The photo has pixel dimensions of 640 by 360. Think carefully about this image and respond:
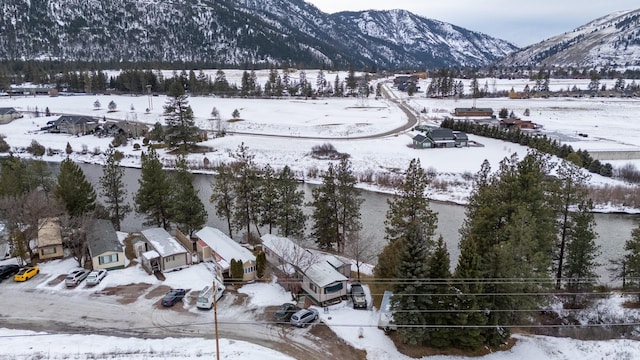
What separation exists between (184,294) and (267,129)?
55448mm

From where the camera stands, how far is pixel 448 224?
1292 inches

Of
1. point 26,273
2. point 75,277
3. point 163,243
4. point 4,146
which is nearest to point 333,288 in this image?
point 163,243

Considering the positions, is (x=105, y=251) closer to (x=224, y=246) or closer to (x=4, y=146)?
(x=224, y=246)

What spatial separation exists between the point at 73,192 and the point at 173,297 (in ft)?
40.8

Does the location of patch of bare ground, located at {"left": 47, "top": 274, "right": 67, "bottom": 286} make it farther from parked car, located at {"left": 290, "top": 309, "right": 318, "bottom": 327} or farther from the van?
parked car, located at {"left": 290, "top": 309, "right": 318, "bottom": 327}

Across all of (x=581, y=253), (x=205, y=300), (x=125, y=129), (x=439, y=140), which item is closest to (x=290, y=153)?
(x=439, y=140)

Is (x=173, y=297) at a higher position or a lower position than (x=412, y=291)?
lower

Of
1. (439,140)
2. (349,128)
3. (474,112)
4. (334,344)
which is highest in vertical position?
(474,112)

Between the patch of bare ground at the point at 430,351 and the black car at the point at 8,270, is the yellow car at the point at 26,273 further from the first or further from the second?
the patch of bare ground at the point at 430,351

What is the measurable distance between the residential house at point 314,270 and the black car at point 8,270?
13030mm

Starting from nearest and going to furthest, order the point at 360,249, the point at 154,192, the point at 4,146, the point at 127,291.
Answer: the point at 127,291 < the point at 360,249 < the point at 154,192 < the point at 4,146

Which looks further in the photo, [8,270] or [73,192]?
[73,192]

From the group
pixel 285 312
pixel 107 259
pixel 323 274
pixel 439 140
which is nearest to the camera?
pixel 285 312

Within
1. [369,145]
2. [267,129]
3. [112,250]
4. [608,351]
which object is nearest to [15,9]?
[267,129]
